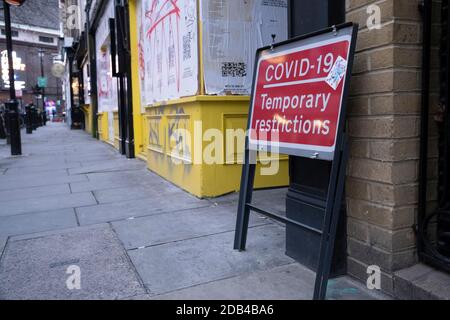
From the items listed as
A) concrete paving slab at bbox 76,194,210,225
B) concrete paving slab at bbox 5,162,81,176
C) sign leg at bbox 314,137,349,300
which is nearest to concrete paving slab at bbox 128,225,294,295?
sign leg at bbox 314,137,349,300

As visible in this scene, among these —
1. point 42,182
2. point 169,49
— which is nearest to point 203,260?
point 169,49

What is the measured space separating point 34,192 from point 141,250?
3.26m

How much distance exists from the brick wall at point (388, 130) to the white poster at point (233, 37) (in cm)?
236

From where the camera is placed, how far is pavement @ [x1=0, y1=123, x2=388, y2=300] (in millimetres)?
2629

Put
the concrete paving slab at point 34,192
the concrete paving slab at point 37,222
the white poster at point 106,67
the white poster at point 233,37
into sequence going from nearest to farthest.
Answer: the concrete paving slab at point 37,222 → the white poster at point 233,37 → the concrete paving slab at point 34,192 → the white poster at point 106,67

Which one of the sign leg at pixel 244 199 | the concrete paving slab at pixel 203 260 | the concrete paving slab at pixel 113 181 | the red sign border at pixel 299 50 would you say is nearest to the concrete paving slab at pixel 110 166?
the concrete paving slab at pixel 113 181

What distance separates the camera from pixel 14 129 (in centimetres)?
1081

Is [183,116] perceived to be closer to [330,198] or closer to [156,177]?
[156,177]

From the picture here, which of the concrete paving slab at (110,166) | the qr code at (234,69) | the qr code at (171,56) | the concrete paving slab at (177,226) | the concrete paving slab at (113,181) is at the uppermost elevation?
the qr code at (171,56)

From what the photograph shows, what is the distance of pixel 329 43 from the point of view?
250 cm

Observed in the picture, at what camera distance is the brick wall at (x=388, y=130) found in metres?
2.38

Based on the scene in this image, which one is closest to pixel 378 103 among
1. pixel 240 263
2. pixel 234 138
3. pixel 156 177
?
pixel 240 263

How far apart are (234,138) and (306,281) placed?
2590 millimetres

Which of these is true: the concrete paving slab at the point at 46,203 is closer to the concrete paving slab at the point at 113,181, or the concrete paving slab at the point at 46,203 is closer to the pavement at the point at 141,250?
the pavement at the point at 141,250
